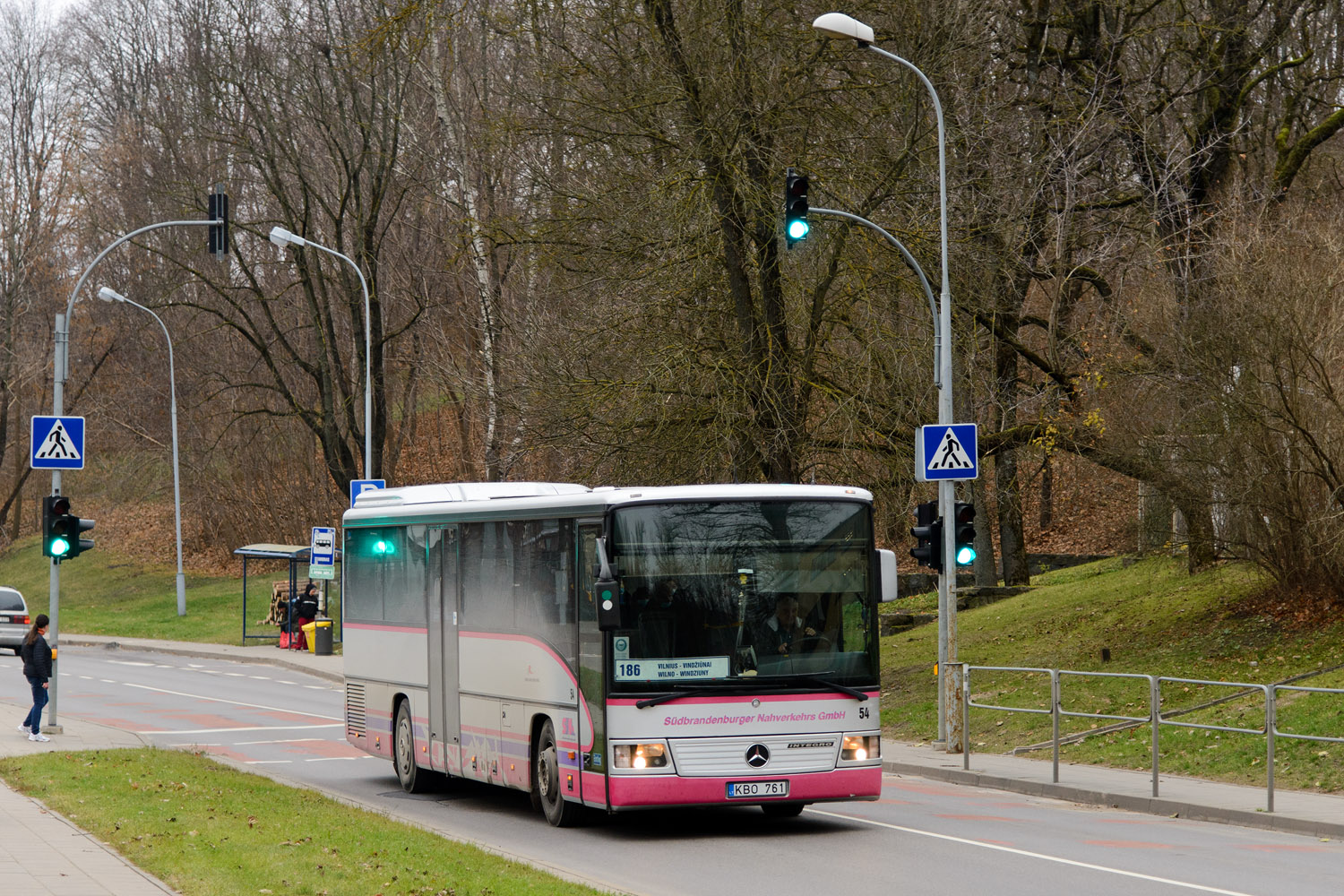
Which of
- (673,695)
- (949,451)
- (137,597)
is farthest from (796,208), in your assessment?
(137,597)

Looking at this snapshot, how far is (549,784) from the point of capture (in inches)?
579

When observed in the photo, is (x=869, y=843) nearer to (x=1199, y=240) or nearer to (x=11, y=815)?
(x=11, y=815)

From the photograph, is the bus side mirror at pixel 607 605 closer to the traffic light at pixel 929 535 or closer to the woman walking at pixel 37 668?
the traffic light at pixel 929 535

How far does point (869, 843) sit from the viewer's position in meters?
13.3

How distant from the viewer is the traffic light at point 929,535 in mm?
20250

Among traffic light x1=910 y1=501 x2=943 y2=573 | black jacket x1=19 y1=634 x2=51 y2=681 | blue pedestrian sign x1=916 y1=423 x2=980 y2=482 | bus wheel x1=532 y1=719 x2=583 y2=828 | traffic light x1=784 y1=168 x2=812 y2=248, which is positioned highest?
traffic light x1=784 y1=168 x2=812 y2=248

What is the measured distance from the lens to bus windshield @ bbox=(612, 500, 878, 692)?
534 inches

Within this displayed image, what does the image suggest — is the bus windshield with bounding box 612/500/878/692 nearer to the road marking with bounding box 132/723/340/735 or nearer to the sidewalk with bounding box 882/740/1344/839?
the sidewalk with bounding box 882/740/1344/839

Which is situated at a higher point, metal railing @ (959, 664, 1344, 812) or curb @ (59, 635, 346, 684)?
metal railing @ (959, 664, 1344, 812)

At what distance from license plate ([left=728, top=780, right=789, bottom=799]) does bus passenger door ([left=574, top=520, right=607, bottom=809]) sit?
1062 mm

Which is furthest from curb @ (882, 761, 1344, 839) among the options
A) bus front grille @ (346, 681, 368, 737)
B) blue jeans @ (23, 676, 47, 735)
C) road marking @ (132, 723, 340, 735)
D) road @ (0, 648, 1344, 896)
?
blue jeans @ (23, 676, 47, 735)

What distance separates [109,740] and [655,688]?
10.7 meters

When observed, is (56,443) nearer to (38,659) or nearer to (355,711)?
(38,659)

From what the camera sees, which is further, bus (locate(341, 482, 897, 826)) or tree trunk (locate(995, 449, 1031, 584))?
tree trunk (locate(995, 449, 1031, 584))
